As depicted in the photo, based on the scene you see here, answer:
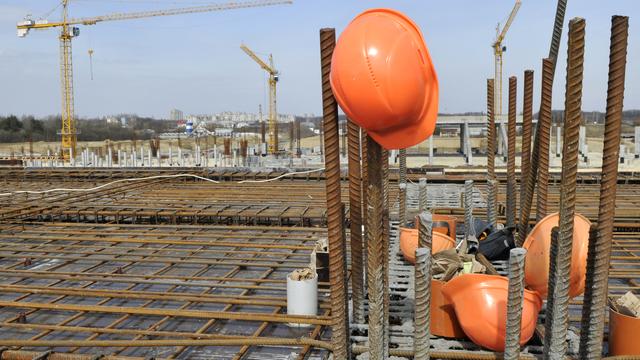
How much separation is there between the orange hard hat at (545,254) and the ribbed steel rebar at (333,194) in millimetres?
2224

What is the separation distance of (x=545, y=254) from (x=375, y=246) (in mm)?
2144

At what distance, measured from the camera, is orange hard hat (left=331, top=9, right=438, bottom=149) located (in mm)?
A: 3064

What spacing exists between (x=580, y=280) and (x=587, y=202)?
831 centimetres

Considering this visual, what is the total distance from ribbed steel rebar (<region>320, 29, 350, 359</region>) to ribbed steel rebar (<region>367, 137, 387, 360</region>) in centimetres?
23

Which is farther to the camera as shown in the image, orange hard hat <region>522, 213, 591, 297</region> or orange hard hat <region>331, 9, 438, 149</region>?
orange hard hat <region>522, 213, 591, 297</region>

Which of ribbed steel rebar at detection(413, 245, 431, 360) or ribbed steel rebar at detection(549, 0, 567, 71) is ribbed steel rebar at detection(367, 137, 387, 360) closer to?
ribbed steel rebar at detection(413, 245, 431, 360)

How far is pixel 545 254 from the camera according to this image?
4.96 meters

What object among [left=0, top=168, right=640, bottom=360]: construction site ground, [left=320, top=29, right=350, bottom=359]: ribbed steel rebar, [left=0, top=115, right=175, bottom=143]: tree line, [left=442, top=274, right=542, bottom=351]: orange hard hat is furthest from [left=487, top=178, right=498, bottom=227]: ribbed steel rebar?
[left=0, top=115, right=175, bottom=143]: tree line

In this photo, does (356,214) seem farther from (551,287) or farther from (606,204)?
(606,204)

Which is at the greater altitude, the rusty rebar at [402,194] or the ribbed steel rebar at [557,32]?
the ribbed steel rebar at [557,32]

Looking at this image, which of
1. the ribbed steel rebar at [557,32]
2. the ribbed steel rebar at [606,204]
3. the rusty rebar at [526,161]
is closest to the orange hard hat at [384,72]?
the ribbed steel rebar at [606,204]

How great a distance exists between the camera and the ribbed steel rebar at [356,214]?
409cm

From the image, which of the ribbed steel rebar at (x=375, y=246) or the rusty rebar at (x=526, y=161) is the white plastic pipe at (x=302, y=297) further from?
the rusty rebar at (x=526, y=161)

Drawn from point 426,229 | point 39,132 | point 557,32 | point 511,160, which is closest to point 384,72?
point 426,229
